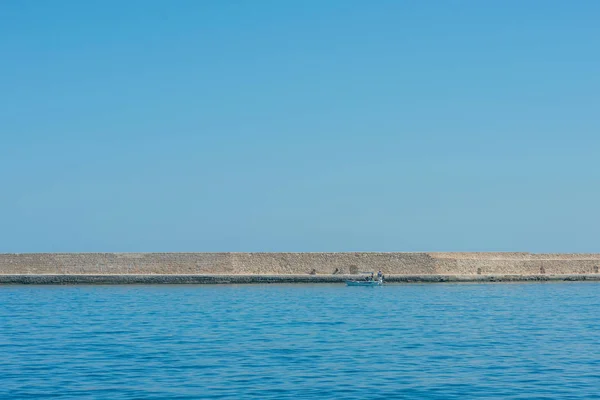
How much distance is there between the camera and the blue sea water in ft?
40.9

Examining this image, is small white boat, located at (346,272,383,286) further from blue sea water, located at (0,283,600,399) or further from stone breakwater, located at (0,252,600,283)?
blue sea water, located at (0,283,600,399)

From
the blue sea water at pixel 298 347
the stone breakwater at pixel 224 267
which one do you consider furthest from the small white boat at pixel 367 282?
the blue sea water at pixel 298 347

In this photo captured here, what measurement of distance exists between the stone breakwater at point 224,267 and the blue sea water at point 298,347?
694 centimetres

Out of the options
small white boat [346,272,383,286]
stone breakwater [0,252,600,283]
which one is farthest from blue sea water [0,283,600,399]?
stone breakwater [0,252,600,283]

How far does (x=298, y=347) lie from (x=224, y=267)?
67.2 ft

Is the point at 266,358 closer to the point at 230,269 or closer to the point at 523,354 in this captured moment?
the point at 523,354

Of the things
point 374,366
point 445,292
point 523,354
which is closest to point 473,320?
point 523,354

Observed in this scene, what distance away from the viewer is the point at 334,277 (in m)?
36.2

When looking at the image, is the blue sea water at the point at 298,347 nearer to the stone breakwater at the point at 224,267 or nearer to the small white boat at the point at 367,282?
the small white boat at the point at 367,282

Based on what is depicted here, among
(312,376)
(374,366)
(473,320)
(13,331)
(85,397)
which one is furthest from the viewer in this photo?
(473,320)

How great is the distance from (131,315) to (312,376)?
401 inches

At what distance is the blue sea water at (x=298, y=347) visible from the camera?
40.9 ft

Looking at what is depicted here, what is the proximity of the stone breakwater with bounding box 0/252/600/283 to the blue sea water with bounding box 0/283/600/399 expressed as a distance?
6.94m

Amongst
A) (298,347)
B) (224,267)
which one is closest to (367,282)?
(224,267)
